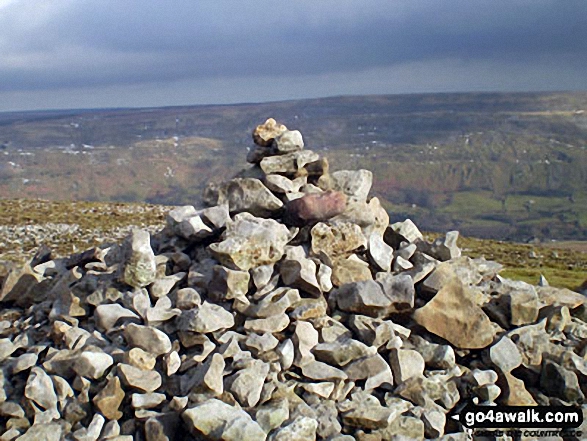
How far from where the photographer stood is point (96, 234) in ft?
137

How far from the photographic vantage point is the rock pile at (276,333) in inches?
397

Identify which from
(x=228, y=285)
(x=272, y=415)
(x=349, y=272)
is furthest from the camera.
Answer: (x=349, y=272)

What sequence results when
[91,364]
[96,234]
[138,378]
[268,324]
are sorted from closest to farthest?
[138,378] < [91,364] < [268,324] < [96,234]

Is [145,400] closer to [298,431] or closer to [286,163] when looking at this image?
[298,431]

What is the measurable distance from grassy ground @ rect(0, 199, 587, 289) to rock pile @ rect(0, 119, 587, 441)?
19.0 meters

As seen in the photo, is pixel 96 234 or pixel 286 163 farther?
pixel 96 234

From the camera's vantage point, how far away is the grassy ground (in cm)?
3612

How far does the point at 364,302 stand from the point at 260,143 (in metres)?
5.53

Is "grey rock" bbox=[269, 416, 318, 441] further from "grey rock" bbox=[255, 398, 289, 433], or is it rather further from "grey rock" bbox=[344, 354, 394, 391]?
"grey rock" bbox=[344, 354, 394, 391]

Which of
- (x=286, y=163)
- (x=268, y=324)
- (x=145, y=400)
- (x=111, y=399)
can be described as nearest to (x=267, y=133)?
(x=286, y=163)

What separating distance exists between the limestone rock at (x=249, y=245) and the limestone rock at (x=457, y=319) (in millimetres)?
3010

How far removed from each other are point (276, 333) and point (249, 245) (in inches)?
77.0

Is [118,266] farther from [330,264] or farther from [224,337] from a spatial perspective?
[330,264]

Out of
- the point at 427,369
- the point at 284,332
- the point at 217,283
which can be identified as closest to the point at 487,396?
the point at 427,369
